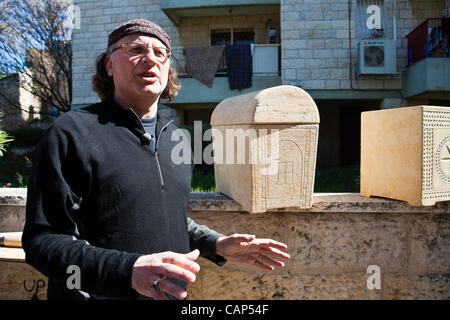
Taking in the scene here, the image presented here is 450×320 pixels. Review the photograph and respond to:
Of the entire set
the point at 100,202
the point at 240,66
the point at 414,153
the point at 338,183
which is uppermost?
the point at 240,66

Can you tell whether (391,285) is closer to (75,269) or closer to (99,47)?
(75,269)

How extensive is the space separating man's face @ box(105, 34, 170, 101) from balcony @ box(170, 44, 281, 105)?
30.5ft

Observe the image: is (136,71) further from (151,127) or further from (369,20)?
(369,20)

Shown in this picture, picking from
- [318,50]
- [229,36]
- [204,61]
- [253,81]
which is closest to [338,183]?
[253,81]

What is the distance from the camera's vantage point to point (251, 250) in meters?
1.39

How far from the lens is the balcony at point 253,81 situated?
413 inches

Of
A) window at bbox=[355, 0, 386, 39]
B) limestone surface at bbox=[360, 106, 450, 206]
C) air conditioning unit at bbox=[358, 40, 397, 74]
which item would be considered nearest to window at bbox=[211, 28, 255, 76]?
window at bbox=[355, 0, 386, 39]

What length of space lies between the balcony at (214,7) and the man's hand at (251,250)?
10.2 metres

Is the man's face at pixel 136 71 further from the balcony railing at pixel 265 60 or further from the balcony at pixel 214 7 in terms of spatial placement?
the balcony at pixel 214 7

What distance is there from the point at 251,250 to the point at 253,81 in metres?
9.55

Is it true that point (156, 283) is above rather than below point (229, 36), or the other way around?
below

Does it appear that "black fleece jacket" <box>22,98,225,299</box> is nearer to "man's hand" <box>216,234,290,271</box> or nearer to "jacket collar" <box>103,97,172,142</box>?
"jacket collar" <box>103,97,172,142</box>

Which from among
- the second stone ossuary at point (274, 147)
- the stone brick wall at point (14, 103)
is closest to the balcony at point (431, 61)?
the second stone ossuary at point (274, 147)
